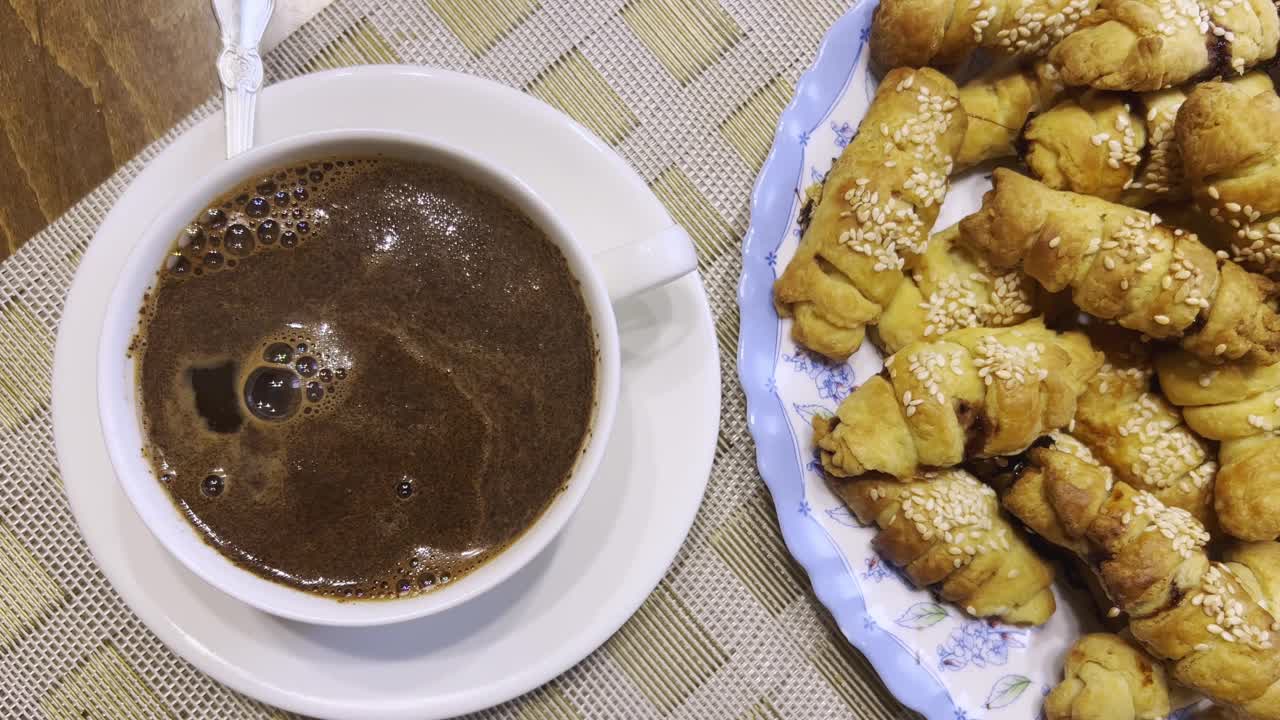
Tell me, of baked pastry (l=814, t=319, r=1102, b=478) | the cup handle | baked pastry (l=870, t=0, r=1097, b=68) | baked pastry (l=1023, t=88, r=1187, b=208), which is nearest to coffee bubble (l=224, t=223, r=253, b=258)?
the cup handle

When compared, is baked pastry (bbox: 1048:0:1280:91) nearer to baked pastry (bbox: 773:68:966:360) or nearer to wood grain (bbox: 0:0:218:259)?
baked pastry (bbox: 773:68:966:360)

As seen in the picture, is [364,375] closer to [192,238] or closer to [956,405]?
[192,238]

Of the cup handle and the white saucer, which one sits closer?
the cup handle

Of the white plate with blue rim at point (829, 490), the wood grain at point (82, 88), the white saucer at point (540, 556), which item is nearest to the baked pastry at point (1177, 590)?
the white plate with blue rim at point (829, 490)

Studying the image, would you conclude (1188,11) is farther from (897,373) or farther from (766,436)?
(766,436)

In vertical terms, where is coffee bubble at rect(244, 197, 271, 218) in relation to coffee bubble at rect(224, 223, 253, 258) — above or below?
above

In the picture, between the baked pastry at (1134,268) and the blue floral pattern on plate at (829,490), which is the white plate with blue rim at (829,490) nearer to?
the blue floral pattern on plate at (829,490)
